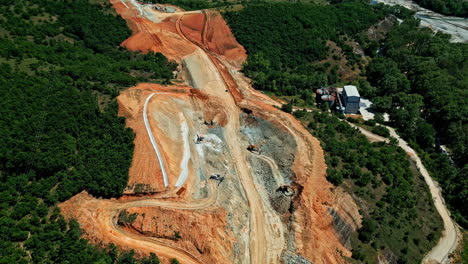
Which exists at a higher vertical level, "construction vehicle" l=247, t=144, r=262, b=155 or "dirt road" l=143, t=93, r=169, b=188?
"dirt road" l=143, t=93, r=169, b=188

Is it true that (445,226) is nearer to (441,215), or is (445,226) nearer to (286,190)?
(441,215)

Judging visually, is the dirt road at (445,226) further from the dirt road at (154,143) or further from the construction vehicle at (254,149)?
the dirt road at (154,143)

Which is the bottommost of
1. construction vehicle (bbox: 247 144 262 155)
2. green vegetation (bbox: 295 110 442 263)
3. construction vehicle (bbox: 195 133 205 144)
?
green vegetation (bbox: 295 110 442 263)

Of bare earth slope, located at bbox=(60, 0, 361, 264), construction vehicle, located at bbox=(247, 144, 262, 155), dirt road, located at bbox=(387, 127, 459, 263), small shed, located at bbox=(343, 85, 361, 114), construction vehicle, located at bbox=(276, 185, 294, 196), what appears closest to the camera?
bare earth slope, located at bbox=(60, 0, 361, 264)

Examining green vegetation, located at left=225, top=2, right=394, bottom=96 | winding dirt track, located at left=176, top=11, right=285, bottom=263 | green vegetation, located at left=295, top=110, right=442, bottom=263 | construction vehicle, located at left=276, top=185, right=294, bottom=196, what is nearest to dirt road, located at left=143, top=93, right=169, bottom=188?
winding dirt track, located at left=176, top=11, right=285, bottom=263

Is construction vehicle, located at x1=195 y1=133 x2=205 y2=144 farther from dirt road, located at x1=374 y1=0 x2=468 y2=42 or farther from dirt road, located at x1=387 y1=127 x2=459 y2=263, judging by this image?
dirt road, located at x1=374 y1=0 x2=468 y2=42

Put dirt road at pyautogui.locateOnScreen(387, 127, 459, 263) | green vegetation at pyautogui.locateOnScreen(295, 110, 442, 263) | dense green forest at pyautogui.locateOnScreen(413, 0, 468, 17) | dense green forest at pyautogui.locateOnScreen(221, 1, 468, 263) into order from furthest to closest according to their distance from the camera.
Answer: dense green forest at pyautogui.locateOnScreen(413, 0, 468, 17) → dense green forest at pyautogui.locateOnScreen(221, 1, 468, 263) → dirt road at pyautogui.locateOnScreen(387, 127, 459, 263) → green vegetation at pyautogui.locateOnScreen(295, 110, 442, 263)
